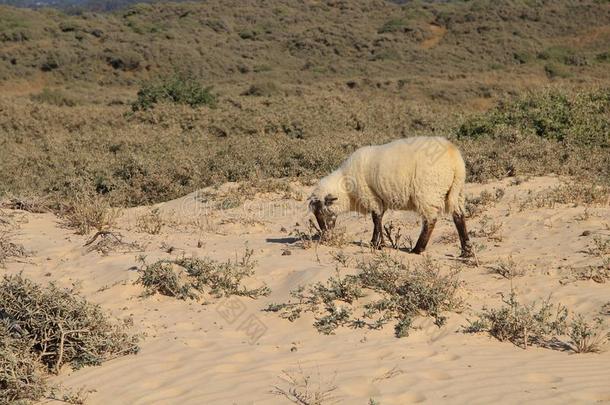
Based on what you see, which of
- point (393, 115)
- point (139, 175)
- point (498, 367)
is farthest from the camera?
point (393, 115)

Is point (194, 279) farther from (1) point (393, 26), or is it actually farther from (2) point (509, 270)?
(1) point (393, 26)

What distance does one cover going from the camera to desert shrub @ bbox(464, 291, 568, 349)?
5.41m

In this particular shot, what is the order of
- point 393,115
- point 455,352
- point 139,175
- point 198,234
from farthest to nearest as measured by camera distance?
1. point 393,115
2. point 139,175
3. point 198,234
4. point 455,352

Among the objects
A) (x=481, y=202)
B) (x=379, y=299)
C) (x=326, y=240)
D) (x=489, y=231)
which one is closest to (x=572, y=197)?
(x=481, y=202)

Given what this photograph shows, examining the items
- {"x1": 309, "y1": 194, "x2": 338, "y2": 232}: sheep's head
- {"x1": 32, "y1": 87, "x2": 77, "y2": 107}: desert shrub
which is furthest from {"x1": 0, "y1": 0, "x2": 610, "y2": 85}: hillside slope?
{"x1": 309, "y1": 194, "x2": 338, "y2": 232}: sheep's head

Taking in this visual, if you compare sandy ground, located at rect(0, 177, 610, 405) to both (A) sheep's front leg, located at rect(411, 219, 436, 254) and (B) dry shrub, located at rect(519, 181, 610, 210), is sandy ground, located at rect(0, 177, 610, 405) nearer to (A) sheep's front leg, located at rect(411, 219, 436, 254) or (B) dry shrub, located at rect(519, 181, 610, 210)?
(B) dry shrub, located at rect(519, 181, 610, 210)

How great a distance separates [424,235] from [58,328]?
4433mm

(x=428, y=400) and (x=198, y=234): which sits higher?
(x=428, y=400)

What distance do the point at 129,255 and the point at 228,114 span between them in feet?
35.1

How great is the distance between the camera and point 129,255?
7.98 m

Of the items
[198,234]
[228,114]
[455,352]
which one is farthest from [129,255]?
[228,114]

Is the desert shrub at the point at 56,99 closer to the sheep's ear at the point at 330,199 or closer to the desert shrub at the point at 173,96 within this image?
the desert shrub at the point at 173,96

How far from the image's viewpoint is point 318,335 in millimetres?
5691

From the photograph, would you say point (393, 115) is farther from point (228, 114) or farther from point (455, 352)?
point (455, 352)
